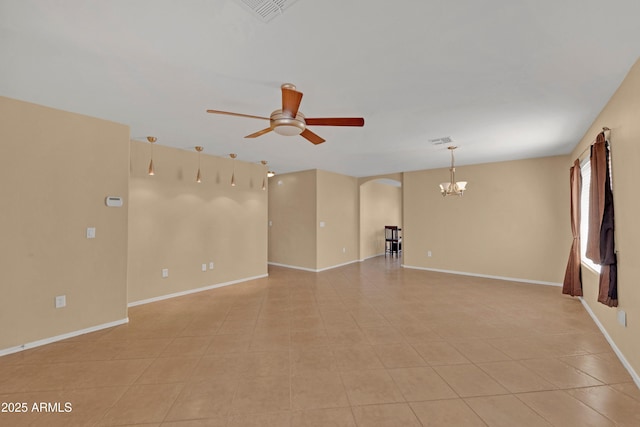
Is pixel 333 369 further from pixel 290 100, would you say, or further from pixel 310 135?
pixel 290 100

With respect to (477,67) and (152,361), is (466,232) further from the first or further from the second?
(152,361)

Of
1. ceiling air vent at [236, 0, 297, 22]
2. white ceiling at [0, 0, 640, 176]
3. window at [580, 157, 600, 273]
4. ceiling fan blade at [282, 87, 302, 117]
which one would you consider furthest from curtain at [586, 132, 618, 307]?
ceiling air vent at [236, 0, 297, 22]

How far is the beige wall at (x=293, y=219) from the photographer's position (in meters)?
6.97

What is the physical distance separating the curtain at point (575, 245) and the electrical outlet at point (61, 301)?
685cm

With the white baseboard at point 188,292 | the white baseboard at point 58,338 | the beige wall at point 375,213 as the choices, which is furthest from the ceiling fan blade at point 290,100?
the beige wall at point 375,213

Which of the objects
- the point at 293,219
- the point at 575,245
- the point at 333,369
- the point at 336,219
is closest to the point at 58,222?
the point at 333,369

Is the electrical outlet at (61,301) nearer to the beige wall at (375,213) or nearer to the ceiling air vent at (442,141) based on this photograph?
the ceiling air vent at (442,141)

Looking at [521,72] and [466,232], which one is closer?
[521,72]

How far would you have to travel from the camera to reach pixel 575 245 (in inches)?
171

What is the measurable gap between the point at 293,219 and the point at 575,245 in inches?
221

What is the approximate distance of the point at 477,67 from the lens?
7.27ft

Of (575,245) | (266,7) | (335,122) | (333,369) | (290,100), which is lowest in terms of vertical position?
(333,369)

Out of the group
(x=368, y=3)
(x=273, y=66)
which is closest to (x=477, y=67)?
(x=368, y=3)

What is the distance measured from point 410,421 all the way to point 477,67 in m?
2.67
